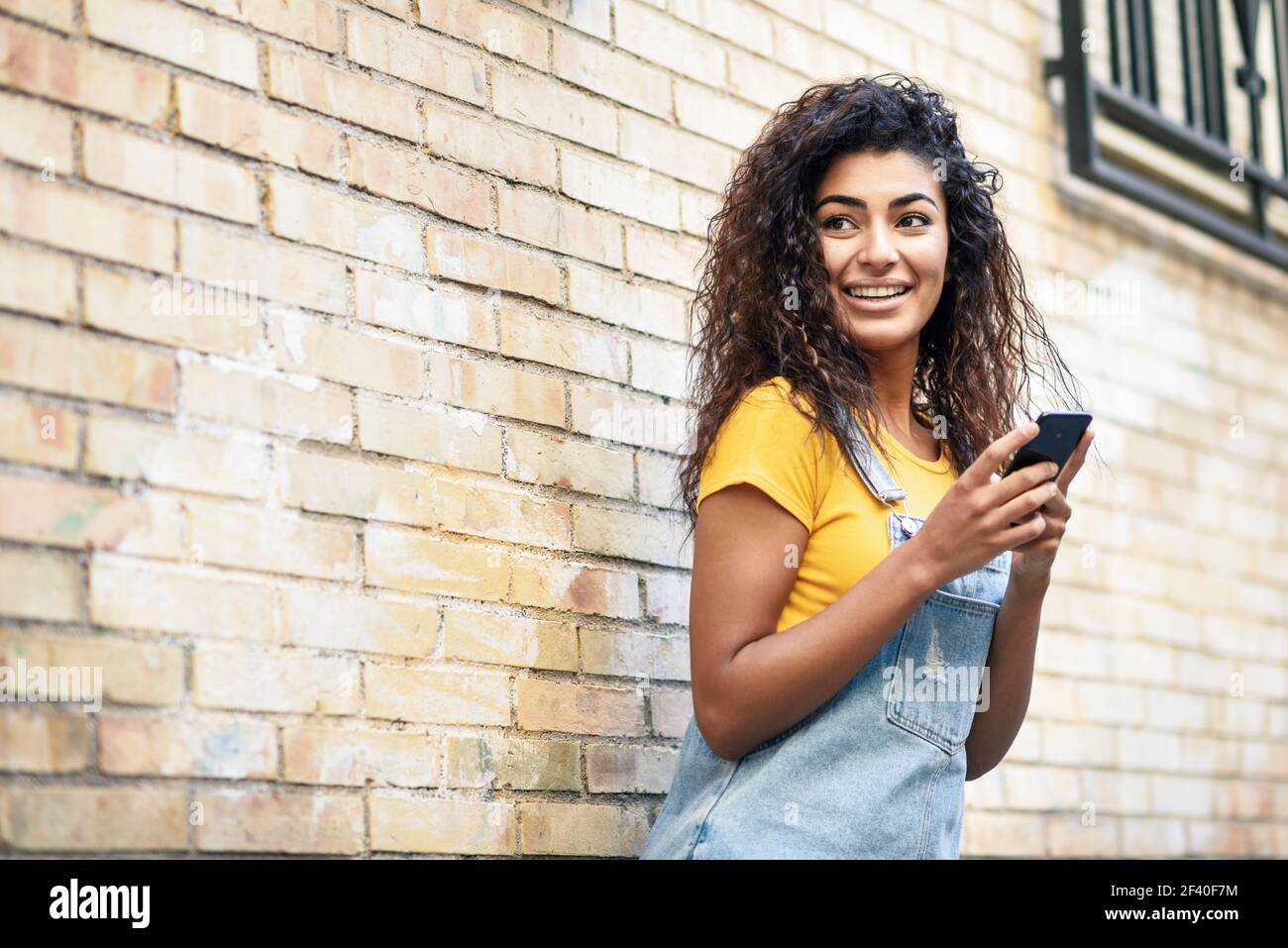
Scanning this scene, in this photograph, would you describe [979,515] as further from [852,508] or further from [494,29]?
[494,29]

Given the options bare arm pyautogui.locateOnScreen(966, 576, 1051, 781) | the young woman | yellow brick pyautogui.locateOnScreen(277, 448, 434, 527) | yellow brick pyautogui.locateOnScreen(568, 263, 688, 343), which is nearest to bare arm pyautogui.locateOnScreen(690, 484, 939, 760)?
the young woman

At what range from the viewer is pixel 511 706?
8.50 ft

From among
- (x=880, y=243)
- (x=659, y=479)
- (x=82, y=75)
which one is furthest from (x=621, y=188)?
(x=82, y=75)

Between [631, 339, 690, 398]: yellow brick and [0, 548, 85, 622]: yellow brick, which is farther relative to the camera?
[631, 339, 690, 398]: yellow brick

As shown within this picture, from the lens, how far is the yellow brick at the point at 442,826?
2.37 meters

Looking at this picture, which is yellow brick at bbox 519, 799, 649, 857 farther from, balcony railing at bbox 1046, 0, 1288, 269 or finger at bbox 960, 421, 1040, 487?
balcony railing at bbox 1046, 0, 1288, 269

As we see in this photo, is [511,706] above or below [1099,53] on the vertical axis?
below

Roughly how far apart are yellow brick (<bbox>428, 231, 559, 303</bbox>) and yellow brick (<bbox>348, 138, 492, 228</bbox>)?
41 millimetres

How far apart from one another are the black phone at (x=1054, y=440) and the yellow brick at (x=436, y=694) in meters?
0.88

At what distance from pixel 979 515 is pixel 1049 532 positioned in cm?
26

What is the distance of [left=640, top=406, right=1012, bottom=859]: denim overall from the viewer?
2.26m
